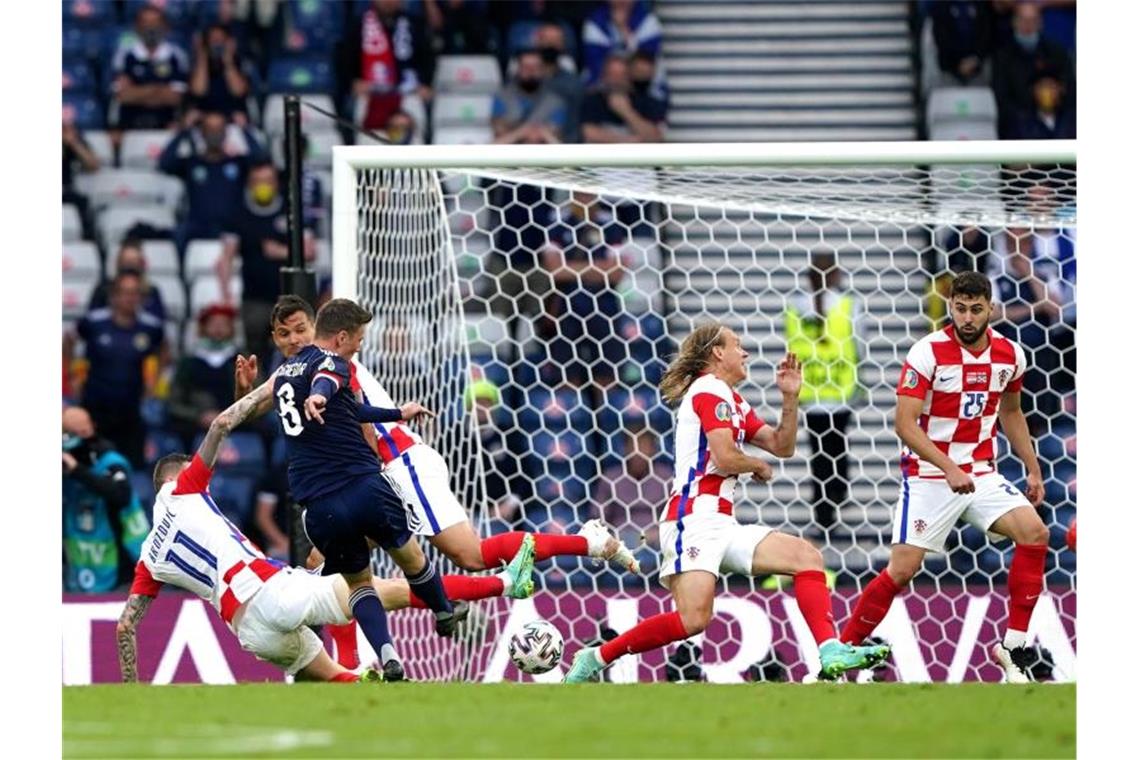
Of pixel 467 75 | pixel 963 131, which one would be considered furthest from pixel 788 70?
pixel 467 75

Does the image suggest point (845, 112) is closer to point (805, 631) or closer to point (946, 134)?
point (946, 134)

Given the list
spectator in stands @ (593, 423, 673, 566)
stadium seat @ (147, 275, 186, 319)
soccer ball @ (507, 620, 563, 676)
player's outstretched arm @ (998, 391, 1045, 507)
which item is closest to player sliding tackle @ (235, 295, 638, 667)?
soccer ball @ (507, 620, 563, 676)

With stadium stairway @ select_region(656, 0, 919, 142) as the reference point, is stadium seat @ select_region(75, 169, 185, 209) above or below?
below

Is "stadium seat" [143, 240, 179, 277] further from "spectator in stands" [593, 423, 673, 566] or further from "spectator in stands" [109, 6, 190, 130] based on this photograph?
"spectator in stands" [593, 423, 673, 566]

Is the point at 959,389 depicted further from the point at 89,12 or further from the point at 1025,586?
the point at 89,12

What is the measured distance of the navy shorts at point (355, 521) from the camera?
324 inches

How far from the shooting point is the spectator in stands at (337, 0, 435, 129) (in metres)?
15.6

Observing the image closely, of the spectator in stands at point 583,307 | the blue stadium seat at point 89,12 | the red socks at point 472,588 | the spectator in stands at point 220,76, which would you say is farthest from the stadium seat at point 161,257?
the red socks at point 472,588

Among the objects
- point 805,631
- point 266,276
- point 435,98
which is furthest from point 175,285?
point 805,631

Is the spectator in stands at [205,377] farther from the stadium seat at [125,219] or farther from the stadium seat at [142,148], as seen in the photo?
the stadium seat at [142,148]

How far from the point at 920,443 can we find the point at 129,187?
26.7ft

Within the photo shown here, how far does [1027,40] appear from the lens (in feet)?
50.2

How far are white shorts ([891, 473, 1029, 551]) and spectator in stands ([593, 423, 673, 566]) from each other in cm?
234

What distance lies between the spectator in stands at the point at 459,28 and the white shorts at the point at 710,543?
7.96 meters
